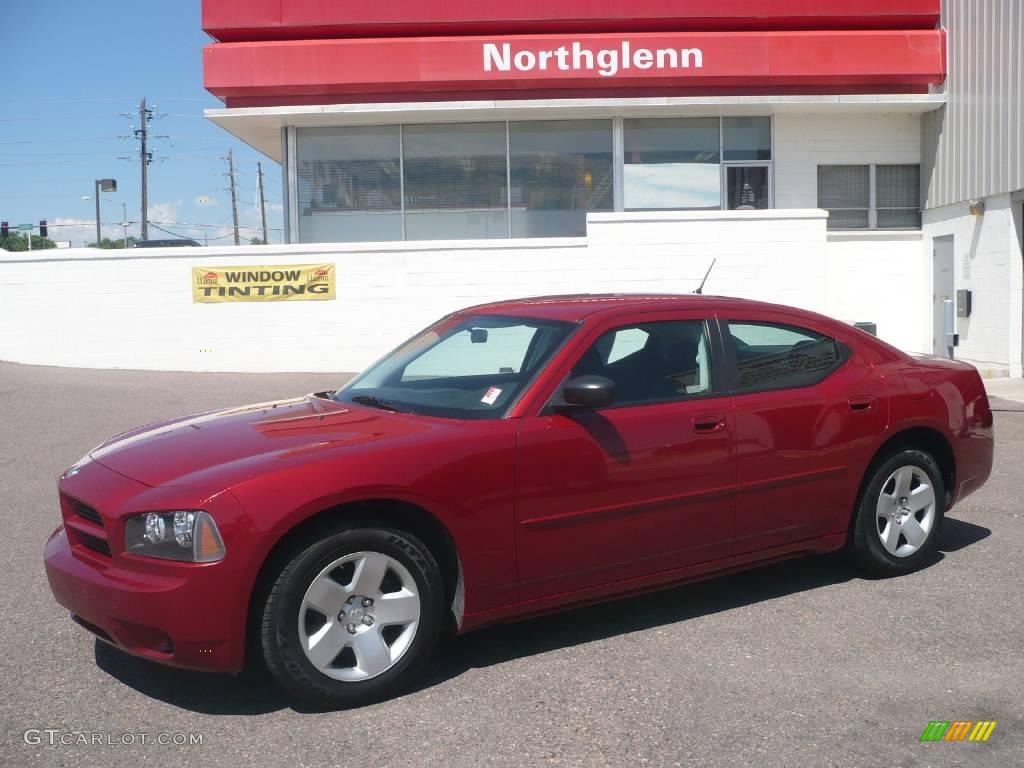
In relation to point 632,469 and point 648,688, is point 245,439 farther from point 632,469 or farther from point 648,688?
point 648,688

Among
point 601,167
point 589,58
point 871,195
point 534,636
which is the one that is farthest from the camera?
point 871,195

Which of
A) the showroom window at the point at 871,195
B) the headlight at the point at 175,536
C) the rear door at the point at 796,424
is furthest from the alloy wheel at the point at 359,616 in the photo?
the showroom window at the point at 871,195

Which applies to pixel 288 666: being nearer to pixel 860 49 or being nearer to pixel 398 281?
pixel 398 281

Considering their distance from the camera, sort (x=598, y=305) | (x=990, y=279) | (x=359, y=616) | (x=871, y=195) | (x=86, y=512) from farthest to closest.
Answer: (x=871, y=195) → (x=990, y=279) → (x=598, y=305) → (x=86, y=512) → (x=359, y=616)

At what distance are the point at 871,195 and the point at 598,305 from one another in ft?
52.3

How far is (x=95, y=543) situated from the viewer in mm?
4246

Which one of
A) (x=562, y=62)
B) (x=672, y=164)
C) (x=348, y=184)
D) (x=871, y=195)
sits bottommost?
(x=871, y=195)

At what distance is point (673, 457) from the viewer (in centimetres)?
492

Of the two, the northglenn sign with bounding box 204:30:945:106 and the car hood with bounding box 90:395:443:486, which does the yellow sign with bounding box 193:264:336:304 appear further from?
the car hood with bounding box 90:395:443:486

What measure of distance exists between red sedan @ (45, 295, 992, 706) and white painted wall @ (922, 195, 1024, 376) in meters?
10.5

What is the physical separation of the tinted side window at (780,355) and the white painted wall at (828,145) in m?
14.6

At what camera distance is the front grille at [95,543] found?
164 inches

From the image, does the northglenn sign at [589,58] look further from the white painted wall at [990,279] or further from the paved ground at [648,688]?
the paved ground at [648,688]

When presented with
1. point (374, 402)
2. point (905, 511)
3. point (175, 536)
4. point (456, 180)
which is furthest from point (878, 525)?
point (456, 180)
